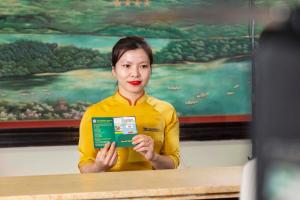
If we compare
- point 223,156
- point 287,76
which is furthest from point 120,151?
point 287,76

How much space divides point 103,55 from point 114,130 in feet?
2.59

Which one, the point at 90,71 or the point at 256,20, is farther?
the point at 256,20

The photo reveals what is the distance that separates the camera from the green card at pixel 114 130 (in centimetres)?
205

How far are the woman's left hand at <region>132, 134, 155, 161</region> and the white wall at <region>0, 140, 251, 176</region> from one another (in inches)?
30.1

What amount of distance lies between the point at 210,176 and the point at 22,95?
171 centimetres

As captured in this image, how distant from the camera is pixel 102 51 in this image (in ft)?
9.11

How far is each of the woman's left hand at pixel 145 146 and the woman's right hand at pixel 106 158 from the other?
0.10 meters

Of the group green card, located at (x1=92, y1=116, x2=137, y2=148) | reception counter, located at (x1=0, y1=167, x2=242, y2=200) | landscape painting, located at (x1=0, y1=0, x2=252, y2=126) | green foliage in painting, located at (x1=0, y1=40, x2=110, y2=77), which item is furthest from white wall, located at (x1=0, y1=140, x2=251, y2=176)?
reception counter, located at (x1=0, y1=167, x2=242, y2=200)

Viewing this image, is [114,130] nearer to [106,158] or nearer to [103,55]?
[106,158]

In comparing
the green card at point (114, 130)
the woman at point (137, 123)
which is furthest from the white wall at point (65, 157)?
the green card at point (114, 130)

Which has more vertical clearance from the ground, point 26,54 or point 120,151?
point 26,54

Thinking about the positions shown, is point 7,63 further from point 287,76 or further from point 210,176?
point 287,76

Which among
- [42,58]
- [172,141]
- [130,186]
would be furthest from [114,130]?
[130,186]

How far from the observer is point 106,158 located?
197 cm
